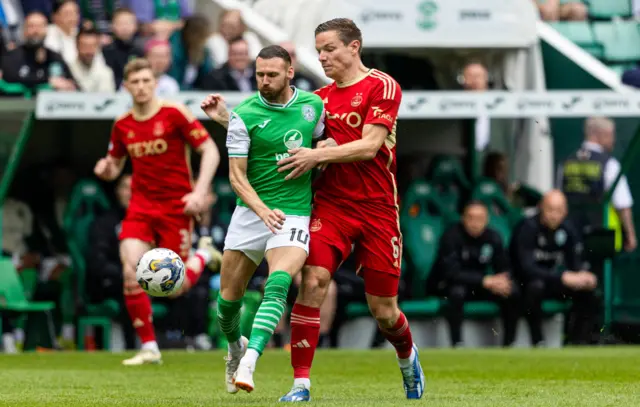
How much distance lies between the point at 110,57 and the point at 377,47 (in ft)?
9.11

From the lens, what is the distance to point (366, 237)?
9.23 m

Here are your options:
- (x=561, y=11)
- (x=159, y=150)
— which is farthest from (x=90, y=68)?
(x=561, y=11)

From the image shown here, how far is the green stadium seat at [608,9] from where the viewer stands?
21062mm

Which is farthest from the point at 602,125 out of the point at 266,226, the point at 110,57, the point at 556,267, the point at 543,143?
the point at 266,226

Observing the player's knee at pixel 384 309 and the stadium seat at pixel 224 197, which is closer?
the player's knee at pixel 384 309

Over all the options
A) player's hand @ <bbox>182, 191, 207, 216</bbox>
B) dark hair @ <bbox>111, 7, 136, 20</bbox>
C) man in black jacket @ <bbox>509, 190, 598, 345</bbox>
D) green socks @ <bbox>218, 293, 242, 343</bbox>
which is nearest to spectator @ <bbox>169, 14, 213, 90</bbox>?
dark hair @ <bbox>111, 7, 136, 20</bbox>

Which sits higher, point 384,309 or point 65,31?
point 65,31

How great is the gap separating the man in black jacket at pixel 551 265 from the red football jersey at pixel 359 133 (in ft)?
24.4

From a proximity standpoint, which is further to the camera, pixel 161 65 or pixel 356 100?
pixel 161 65

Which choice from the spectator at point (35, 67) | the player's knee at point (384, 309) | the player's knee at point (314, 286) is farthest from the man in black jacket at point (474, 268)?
the player's knee at point (314, 286)

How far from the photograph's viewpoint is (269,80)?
8992mm

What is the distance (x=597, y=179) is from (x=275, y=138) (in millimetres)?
9146

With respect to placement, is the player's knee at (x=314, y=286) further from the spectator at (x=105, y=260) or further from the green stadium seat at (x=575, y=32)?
the green stadium seat at (x=575, y=32)

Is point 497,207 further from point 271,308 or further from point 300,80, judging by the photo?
point 271,308
